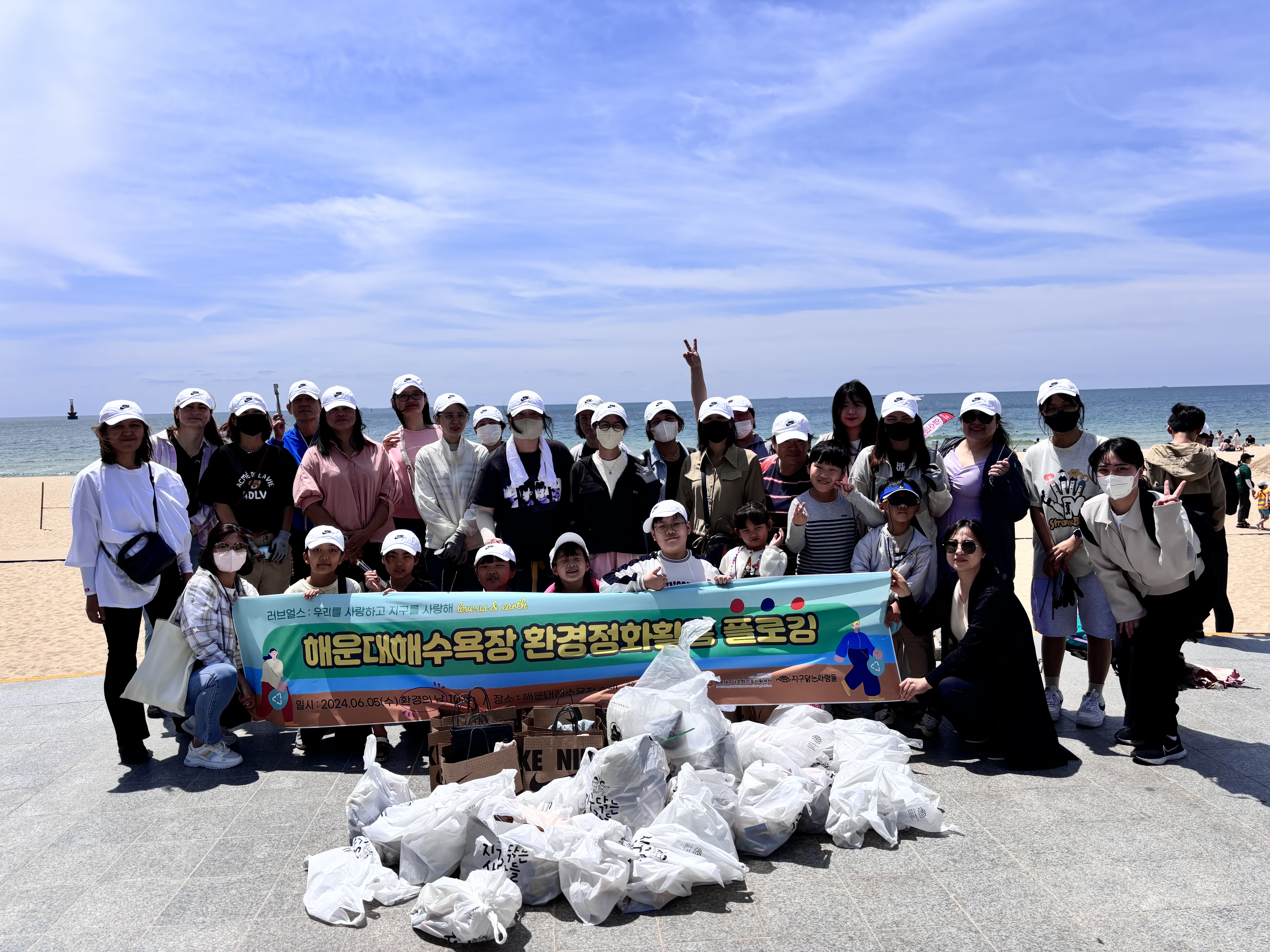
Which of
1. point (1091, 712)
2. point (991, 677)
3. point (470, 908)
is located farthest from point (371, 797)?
point (1091, 712)

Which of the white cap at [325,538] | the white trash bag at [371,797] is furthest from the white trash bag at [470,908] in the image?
the white cap at [325,538]

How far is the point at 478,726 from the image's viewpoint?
4.68 metres

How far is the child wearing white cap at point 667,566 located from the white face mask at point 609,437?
714 millimetres

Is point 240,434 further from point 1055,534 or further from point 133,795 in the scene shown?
point 1055,534

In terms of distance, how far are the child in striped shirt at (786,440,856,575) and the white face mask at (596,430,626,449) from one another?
1286mm

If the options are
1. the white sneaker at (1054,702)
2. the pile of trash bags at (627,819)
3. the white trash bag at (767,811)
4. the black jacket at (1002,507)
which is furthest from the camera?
the white sneaker at (1054,702)

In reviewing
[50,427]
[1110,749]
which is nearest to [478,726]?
[1110,749]

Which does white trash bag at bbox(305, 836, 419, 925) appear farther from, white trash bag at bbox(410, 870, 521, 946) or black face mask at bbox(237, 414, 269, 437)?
black face mask at bbox(237, 414, 269, 437)

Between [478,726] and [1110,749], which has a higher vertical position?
[478,726]

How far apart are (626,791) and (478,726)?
48.6 inches

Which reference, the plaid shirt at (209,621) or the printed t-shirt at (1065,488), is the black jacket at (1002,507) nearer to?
the printed t-shirt at (1065,488)

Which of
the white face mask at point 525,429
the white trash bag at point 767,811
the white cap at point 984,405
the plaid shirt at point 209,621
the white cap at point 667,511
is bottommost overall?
the white trash bag at point 767,811

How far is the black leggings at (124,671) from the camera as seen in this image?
5195 mm

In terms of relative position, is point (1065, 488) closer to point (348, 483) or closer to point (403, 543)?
point (403, 543)
